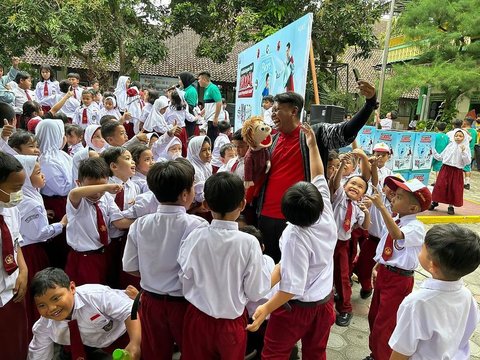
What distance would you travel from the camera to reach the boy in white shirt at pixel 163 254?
1.87 metres

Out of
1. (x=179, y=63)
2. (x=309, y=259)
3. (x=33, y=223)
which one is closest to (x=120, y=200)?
(x=33, y=223)

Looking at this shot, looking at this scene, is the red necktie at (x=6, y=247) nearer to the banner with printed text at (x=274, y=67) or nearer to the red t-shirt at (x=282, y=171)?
the red t-shirt at (x=282, y=171)

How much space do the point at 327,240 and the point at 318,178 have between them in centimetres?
40

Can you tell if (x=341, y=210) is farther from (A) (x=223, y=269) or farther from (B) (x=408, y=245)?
(A) (x=223, y=269)

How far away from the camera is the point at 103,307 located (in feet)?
7.17

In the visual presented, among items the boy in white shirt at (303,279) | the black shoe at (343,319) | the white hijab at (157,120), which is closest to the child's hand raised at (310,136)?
the boy in white shirt at (303,279)

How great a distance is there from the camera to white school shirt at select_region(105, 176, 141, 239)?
2562mm

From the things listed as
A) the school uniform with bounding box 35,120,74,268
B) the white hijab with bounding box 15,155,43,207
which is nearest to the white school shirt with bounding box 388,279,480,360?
the white hijab with bounding box 15,155,43,207

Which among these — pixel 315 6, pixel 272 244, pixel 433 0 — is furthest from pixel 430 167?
pixel 433 0

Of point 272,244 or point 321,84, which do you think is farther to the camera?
point 321,84

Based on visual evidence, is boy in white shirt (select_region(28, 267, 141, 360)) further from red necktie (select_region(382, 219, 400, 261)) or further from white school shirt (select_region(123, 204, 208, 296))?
red necktie (select_region(382, 219, 400, 261))

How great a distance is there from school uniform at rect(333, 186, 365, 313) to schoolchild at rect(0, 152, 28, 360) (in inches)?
82.6

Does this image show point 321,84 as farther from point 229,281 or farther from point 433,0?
point 229,281

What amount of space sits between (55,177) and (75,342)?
1366 mm
